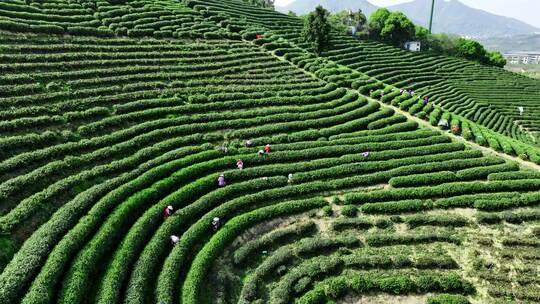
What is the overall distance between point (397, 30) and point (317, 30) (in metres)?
34.8

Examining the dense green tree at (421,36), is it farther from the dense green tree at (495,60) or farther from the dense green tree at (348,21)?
the dense green tree at (495,60)

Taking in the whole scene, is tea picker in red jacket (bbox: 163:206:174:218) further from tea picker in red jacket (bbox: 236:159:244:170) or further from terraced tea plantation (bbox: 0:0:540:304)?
tea picker in red jacket (bbox: 236:159:244:170)

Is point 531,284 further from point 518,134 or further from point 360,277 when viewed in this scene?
point 518,134

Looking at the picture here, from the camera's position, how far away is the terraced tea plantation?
17.6 meters

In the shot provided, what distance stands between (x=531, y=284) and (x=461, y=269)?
11.2ft

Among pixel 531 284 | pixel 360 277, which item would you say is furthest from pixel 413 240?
pixel 531 284

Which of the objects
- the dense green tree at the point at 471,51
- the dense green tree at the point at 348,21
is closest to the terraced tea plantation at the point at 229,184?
the dense green tree at the point at 348,21

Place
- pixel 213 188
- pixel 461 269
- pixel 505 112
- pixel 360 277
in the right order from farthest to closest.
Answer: pixel 505 112 < pixel 213 188 < pixel 461 269 < pixel 360 277

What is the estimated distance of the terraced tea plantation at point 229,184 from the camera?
57.9 feet

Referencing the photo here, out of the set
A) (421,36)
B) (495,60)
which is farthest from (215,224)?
(495,60)

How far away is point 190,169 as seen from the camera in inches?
918

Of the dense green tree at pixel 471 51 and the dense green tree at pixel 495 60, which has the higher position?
the dense green tree at pixel 471 51

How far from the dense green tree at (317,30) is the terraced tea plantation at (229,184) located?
12611mm

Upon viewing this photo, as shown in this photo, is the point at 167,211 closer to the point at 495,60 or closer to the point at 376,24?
the point at 376,24
